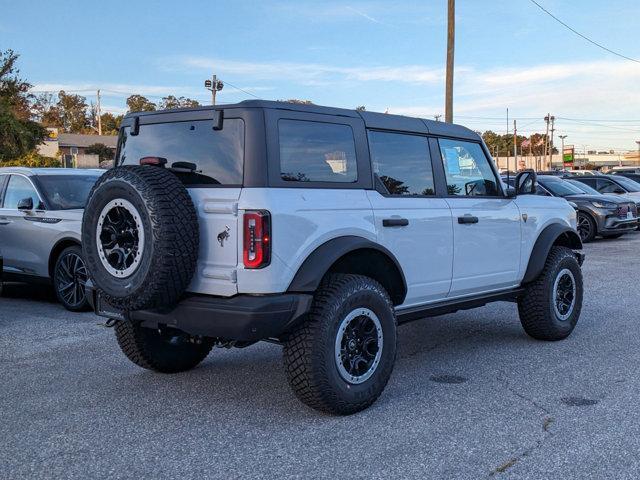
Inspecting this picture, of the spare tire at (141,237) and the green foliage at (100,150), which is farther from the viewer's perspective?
the green foliage at (100,150)

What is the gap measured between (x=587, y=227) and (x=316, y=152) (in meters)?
14.0

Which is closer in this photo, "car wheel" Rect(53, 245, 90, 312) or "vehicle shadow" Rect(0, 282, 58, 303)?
"car wheel" Rect(53, 245, 90, 312)

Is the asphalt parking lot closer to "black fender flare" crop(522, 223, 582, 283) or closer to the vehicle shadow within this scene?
"black fender flare" crop(522, 223, 582, 283)

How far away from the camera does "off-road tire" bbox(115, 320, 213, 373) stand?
5273 millimetres

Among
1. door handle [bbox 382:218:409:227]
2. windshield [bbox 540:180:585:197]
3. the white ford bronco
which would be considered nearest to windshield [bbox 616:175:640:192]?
windshield [bbox 540:180:585:197]

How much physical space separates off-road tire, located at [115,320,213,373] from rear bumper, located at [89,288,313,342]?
0.79m

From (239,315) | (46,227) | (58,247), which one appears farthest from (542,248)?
(46,227)

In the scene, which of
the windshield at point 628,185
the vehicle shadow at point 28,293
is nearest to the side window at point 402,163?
the vehicle shadow at point 28,293

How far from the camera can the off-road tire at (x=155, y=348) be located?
527cm

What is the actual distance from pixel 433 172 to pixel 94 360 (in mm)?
3266

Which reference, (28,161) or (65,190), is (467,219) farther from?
(28,161)

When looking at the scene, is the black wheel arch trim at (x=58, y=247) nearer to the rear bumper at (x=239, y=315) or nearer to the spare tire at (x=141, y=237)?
the spare tire at (x=141, y=237)

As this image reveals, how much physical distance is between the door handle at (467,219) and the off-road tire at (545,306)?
3.89 feet

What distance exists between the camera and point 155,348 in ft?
17.6
